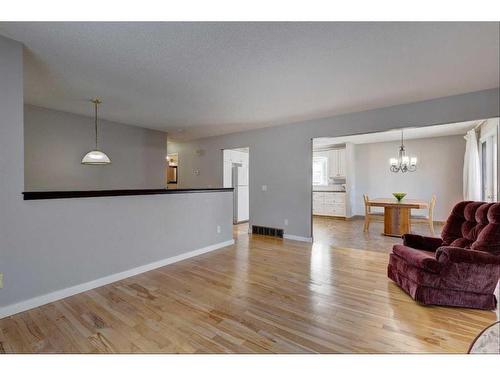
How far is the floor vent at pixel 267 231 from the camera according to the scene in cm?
491

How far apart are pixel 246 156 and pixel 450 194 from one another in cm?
544

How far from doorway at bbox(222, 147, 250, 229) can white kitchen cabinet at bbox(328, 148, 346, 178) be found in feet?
9.25

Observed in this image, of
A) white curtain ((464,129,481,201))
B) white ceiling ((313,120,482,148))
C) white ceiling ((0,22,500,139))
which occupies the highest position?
white ceiling ((313,120,482,148))

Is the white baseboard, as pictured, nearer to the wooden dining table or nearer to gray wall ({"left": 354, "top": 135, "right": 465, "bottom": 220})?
the wooden dining table

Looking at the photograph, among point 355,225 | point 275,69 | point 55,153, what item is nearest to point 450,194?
point 355,225

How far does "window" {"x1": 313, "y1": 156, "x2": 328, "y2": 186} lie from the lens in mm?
7910

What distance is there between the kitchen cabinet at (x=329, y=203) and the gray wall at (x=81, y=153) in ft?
15.7

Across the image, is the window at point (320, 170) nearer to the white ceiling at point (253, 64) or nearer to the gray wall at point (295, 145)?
the gray wall at point (295, 145)

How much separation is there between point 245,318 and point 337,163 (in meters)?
6.44

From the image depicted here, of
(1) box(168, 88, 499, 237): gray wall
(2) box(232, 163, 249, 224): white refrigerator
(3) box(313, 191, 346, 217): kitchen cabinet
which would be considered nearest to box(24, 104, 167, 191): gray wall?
Result: (1) box(168, 88, 499, 237): gray wall

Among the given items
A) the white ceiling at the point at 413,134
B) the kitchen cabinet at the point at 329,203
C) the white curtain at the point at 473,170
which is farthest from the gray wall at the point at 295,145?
the kitchen cabinet at the point at 329,203

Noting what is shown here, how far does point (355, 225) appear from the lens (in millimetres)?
6227

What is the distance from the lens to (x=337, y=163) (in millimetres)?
7480

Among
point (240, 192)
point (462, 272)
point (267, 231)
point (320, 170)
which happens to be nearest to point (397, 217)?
point (267, 231)
